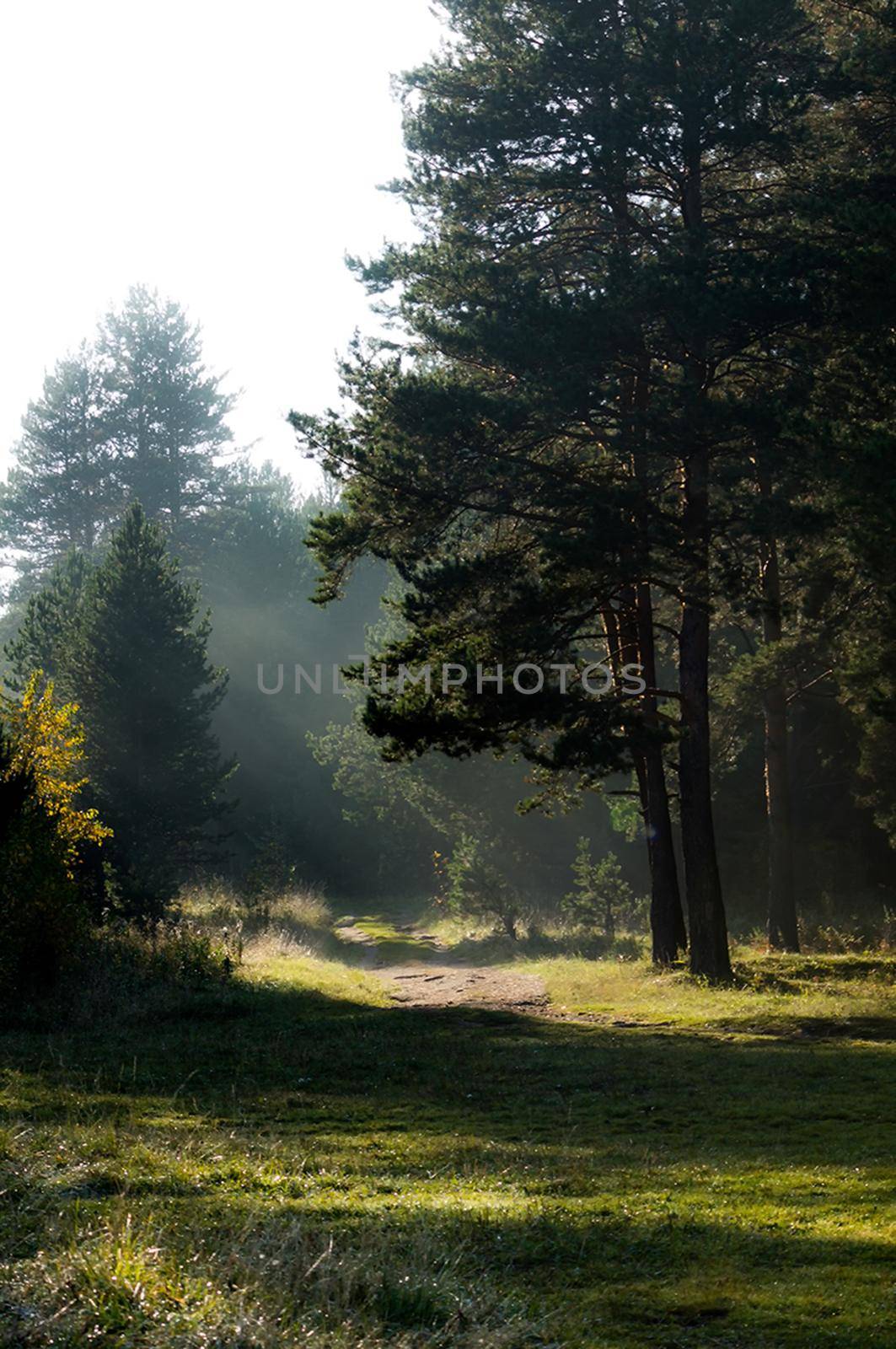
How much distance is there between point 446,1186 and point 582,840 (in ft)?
83.6

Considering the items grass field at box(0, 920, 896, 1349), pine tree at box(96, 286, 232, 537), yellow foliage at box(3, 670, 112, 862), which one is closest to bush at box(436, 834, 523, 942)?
yellow foliage at box(3, 670, 112, 862)

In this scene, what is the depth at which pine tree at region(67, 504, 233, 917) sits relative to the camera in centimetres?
3741

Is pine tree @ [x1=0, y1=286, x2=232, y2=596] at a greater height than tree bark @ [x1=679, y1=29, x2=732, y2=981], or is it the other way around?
pine tree @ [x1=0, y1=286, x2=232, y2=596]

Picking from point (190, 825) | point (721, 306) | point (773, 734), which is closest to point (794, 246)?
point (721, 306)

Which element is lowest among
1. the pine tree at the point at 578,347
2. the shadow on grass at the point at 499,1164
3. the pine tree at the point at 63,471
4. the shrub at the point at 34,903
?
the shadow on grass at the point at 499,1164

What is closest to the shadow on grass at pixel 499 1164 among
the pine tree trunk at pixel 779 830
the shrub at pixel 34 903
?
the shrub at pixel 34 903

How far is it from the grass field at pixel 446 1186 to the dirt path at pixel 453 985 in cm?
446

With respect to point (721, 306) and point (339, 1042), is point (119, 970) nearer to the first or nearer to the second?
point (339, 1042)

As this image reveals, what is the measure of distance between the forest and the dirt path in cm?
28

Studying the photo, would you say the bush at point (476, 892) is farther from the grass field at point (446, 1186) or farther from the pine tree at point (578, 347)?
the grass field at point (446, 1186)

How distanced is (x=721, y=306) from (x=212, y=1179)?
12539 mm

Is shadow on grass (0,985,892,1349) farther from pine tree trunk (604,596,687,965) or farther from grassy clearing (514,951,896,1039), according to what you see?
pine tree trunk (604,596,687,965)

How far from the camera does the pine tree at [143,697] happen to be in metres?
37.4

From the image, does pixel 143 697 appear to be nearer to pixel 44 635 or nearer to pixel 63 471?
pixel 44 635
